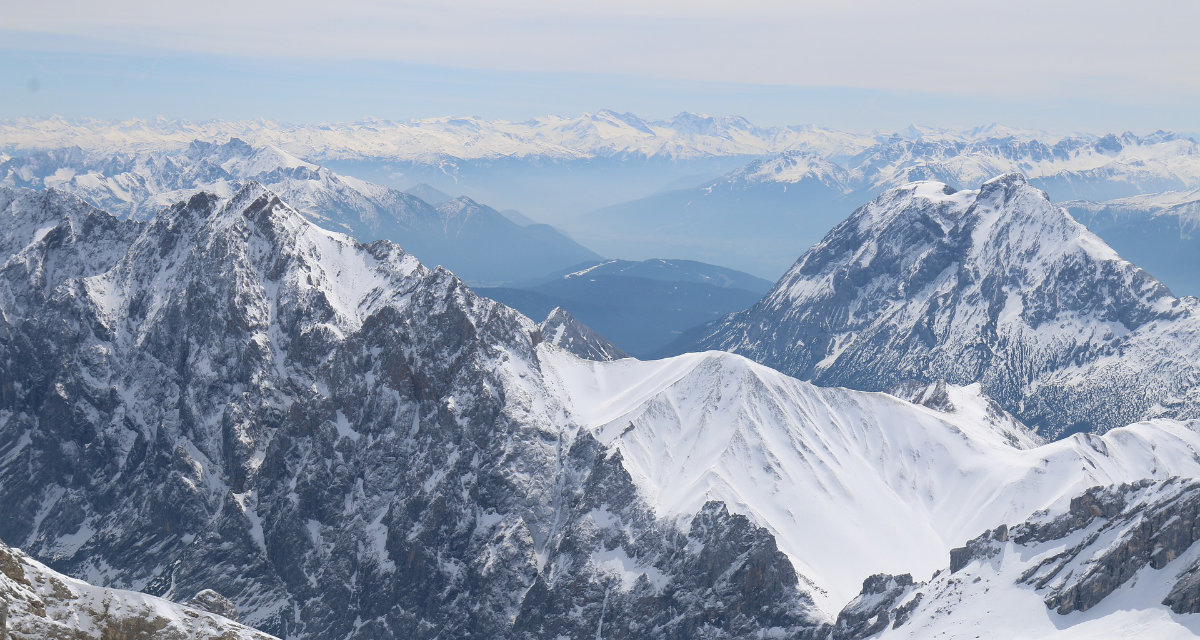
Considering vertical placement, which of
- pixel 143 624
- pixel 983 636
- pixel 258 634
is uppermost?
pixel 143 624

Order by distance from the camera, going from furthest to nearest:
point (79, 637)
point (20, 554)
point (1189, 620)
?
point (1189, 620)
point (20, 554)
point (79, 637)

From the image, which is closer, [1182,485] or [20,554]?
[20,554]

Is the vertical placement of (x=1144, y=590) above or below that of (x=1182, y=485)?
below

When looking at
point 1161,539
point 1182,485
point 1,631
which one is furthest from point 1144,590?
point 1,631

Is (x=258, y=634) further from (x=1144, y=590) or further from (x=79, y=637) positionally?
(x=1144, y=590)

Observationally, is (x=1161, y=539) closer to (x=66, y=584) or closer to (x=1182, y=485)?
(x=1182, y=485)

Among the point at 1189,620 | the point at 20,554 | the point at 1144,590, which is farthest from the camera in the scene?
the point at 1144,590
